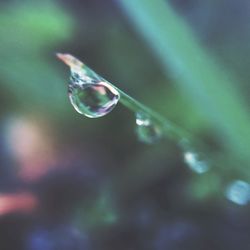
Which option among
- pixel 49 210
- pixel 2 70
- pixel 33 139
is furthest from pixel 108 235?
pixel 2 70

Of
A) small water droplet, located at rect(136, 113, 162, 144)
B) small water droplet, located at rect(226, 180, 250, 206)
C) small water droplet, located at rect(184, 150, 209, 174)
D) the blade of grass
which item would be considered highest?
the blade of grass

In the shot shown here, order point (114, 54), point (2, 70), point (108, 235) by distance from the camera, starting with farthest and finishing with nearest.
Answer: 1. point (114, 54)
2. point (2, 70)
3. point (108, 235)

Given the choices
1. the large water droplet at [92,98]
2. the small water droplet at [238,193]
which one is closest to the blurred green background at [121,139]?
the small water droplet at [238,193]

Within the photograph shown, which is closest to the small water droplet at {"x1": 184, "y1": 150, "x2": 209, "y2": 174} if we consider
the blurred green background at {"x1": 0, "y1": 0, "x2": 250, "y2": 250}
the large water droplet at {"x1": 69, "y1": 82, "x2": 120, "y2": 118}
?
the blurred green background at {"x1": 0, "y1": 0, "x2": 250, "y2": 250}

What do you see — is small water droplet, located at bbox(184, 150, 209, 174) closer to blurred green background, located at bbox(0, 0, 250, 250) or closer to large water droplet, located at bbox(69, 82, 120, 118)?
blurred green background, located at bbox(0, 0, 250, 250)

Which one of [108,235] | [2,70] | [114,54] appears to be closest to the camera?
[108,235]

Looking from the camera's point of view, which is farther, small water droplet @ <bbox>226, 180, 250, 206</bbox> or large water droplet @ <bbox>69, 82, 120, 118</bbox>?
small water droplet @ <bbox>226, 180, 250, 206</bbox>

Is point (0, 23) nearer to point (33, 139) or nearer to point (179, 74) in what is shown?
point (33, 139)
